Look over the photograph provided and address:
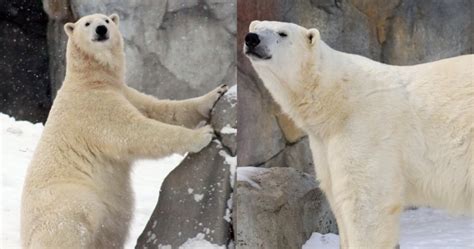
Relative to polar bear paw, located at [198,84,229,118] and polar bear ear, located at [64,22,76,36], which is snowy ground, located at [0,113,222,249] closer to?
polar bear paw, located at [198,84,229,118]

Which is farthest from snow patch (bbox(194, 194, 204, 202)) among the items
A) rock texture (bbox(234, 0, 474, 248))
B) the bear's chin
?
the bear's chin

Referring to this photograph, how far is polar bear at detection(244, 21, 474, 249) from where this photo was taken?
2736mm

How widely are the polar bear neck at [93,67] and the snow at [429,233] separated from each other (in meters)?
1.13

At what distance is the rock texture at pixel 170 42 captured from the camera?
3029 mm

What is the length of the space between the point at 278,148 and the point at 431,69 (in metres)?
0.79

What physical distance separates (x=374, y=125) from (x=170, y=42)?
2.86 feet

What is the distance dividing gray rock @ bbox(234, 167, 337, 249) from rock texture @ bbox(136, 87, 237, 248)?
0.22m

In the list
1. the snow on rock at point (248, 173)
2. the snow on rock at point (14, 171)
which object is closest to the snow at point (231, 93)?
the snow on rock at point (248, 173)

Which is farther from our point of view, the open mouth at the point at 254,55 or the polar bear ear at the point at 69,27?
the polar bear ear at the point at 69,27

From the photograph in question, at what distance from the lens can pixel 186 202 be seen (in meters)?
3.03

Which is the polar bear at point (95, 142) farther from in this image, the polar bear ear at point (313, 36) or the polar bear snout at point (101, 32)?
the polar bear ear at point (313, 36)

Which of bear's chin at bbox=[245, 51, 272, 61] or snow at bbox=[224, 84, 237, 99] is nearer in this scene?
bear's chin at bbox=[245, 51, 272, 61]

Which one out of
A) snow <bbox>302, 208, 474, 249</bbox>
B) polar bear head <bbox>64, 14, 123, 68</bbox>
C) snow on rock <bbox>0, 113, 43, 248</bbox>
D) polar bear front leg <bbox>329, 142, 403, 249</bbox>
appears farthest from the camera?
snow <bbox>302, 208, 474, 249</bbox>

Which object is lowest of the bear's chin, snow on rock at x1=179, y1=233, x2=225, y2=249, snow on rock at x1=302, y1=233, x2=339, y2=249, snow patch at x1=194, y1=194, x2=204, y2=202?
snow on rock at x1=302, y1=233, x2=339, y2=249
